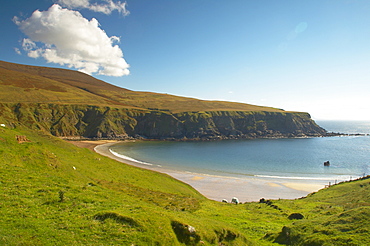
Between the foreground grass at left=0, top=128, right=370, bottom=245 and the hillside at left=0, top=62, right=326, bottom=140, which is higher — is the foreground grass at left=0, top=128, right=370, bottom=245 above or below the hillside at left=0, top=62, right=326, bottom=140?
below

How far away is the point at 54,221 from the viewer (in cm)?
1114

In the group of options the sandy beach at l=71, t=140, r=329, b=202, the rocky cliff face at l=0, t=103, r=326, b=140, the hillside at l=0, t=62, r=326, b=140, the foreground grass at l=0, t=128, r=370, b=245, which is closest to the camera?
the foreground grass at l=0, t=128, r=370, b=245

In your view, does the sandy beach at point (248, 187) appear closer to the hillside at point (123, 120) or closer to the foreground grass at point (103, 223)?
the foreground grass at point (103, 223)

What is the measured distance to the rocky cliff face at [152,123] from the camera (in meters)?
140

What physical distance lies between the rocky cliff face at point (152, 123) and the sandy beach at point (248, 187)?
10176 centimetres

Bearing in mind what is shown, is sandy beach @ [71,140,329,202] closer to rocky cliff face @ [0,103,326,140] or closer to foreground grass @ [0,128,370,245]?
foreground grass @ [0,128,370,245]

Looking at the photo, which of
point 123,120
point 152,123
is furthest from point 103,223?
point 123,120

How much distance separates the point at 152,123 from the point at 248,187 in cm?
12583

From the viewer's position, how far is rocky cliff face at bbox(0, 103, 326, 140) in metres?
140

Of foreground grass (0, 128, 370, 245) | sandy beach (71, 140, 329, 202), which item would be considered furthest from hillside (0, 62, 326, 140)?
foreground grass (0, 128, 370, 245)

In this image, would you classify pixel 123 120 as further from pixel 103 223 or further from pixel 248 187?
pixel 103 223

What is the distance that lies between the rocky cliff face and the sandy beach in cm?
10176

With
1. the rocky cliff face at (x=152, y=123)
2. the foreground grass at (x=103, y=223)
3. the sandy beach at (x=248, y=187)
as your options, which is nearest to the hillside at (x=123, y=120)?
the rocky cliff face at (x=152, y=123)

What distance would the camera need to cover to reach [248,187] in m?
55.2
